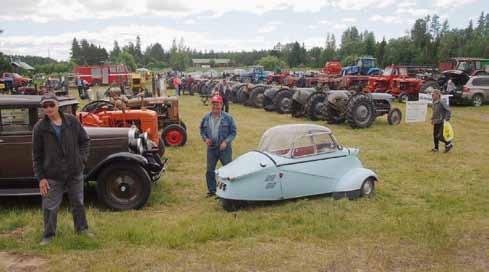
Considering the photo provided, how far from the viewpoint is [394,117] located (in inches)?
640

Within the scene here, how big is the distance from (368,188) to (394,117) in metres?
9.75

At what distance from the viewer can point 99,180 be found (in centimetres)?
670

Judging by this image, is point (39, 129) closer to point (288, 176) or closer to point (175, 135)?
point (288, 176)

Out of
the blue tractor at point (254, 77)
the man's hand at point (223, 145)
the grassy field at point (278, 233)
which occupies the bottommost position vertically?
the grassy field at point (278, 233)

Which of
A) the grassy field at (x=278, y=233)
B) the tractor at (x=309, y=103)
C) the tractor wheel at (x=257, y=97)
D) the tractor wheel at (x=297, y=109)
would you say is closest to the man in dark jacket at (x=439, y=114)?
the grassy field at (x=278, y=233)

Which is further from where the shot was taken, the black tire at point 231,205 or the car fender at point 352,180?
the car fender at point 352,180

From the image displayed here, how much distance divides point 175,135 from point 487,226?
27.1ft

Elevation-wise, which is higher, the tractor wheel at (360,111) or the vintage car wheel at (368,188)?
the tractor wheel at (360,111)

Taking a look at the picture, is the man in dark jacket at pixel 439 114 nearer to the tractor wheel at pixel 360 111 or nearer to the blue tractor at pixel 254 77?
the tractor wheel at pixel 360 111

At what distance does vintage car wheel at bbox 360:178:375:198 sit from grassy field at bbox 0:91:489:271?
0.47 ft

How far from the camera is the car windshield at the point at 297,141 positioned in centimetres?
685

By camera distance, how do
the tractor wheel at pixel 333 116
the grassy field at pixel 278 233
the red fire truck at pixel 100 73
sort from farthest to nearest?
the red fire truck at pixel 100 73 < the tractor wheel at pixel 333 116 < the grassy field at pixel 278 233

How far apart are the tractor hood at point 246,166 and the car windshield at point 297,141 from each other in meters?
0.25

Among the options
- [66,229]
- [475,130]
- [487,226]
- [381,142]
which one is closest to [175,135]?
[381,142]
